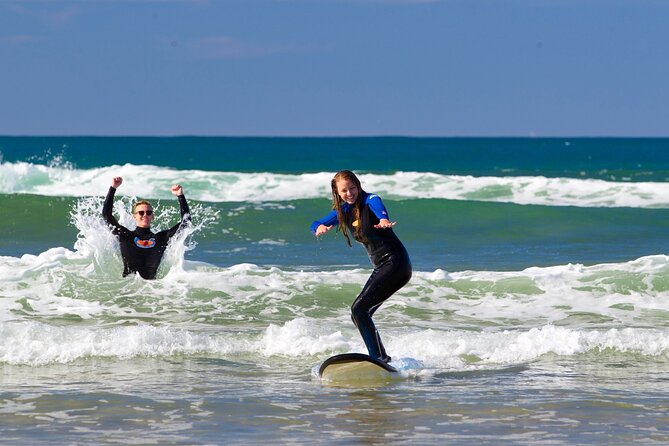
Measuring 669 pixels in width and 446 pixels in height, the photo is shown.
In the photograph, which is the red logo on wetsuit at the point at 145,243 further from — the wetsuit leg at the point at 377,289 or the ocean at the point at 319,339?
the wetsuit leg at the point at 377,289

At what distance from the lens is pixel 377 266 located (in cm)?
891

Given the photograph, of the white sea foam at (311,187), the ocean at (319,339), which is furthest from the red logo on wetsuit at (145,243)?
the white sea foam at (311,187)

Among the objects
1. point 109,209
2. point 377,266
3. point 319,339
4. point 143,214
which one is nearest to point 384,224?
point 377,266

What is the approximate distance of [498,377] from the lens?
907 centimetres

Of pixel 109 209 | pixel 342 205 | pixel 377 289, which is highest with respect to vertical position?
pixel 109 209

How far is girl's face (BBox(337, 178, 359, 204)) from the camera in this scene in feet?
27.8

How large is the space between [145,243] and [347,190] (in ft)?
16.8

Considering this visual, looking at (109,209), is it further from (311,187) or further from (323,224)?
(311,187)

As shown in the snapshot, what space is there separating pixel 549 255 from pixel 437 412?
41.0 ft

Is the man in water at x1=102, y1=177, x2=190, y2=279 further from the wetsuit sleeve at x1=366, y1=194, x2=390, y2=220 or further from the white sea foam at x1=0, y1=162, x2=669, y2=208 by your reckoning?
the white sea foam at x1=0, y1=162, x2=669, y2=208

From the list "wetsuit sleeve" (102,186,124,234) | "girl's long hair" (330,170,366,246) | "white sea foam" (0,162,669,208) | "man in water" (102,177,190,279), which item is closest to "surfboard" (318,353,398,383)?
"girl's long hair" (330,170,366,246)

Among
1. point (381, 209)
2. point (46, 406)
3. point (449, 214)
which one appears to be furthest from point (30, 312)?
point (449, 214)

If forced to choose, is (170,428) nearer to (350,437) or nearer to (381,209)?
(350,437)

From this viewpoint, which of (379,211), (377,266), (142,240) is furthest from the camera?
(142,240)
